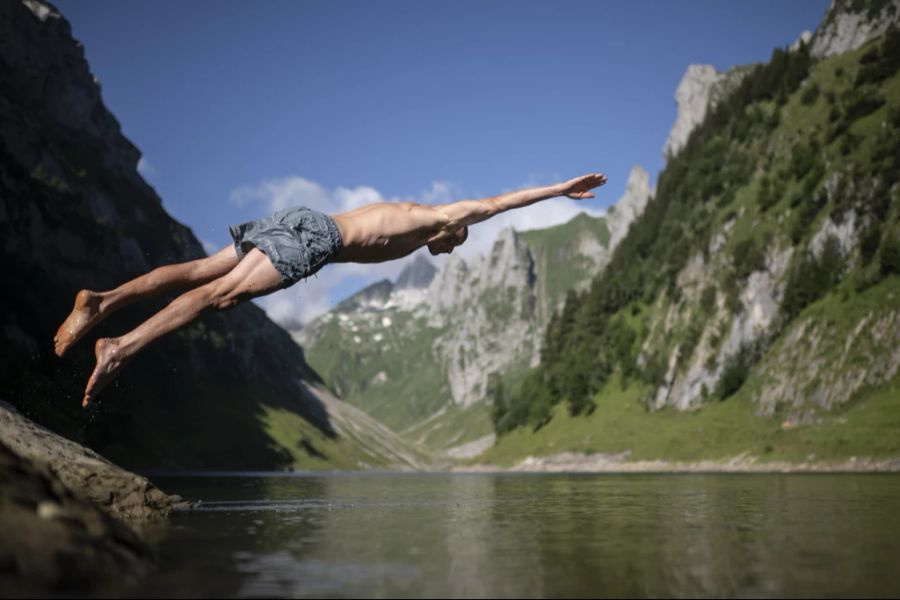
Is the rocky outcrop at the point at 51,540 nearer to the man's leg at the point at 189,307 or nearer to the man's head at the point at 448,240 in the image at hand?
the man's leg at the point at 189,307

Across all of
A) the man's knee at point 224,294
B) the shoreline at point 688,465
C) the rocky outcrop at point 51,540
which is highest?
the man's knee at point 224,294

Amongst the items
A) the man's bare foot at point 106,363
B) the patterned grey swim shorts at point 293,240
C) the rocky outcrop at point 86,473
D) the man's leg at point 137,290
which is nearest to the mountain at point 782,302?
the rocky outcrop at point 86,473

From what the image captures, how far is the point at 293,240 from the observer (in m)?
11.6

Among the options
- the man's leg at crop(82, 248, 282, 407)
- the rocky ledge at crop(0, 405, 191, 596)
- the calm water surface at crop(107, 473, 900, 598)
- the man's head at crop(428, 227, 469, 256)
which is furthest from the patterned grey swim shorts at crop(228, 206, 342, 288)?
the rocky ledge at crop(0, 405, 191, 596)

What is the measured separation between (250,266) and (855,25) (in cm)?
21563

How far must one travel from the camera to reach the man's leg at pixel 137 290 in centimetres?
1123

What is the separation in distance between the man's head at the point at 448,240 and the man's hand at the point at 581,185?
2109mm

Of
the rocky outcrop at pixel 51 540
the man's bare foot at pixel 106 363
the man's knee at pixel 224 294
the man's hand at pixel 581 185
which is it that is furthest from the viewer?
the man's hand at pixel 581 185

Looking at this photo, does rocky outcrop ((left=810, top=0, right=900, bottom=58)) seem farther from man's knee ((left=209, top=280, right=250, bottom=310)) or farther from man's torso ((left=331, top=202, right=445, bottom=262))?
man's knee ((left=209, top=280, right=250, bottom=310))

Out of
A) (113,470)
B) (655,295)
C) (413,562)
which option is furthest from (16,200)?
(413,562)

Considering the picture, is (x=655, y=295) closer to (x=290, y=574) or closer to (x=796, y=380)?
(x=796, y=380)

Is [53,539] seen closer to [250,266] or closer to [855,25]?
[250,266]

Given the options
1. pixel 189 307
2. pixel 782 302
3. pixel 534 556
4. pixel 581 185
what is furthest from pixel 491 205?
pixel 782 302

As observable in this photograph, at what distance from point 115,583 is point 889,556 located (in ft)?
26.4
